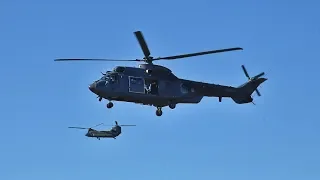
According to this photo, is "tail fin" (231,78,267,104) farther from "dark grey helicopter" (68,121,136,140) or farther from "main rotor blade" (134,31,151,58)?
"dark grey helicopter" (68,121,136,140)

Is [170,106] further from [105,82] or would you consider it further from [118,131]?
[118,131]

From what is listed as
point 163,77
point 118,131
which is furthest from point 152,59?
point 118,131

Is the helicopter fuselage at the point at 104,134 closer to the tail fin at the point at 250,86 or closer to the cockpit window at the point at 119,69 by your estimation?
the tail fin at the point at 250,86

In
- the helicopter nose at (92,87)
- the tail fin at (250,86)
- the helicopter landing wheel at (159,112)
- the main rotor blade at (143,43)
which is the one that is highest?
the main rotor blade at (143,43)

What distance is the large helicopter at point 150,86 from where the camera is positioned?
267ft

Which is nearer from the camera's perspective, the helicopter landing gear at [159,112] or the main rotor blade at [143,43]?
the main rotor blade at [143,43]

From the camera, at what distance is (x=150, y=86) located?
83.1 metres

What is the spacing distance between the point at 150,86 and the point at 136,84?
5.49ft

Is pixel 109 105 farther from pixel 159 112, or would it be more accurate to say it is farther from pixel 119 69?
pixel 159 112

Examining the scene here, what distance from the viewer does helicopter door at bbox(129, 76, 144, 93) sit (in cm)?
8194

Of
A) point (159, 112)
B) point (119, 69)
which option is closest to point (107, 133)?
point (159, 112)

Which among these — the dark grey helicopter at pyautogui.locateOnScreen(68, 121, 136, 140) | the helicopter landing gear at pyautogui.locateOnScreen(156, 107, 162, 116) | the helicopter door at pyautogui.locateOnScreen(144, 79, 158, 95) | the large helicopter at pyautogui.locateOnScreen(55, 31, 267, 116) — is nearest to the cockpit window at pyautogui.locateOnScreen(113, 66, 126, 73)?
the large helicopter at pyautogui.locateOnScreen(55, 31, 267, 116)

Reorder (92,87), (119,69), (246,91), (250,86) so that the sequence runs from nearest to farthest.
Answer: (92,87) < (119,69) < (246,91) < (250,86)

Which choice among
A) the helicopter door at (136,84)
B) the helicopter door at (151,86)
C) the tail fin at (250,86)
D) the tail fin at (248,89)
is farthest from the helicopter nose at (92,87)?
the tail fin at (250,86)
